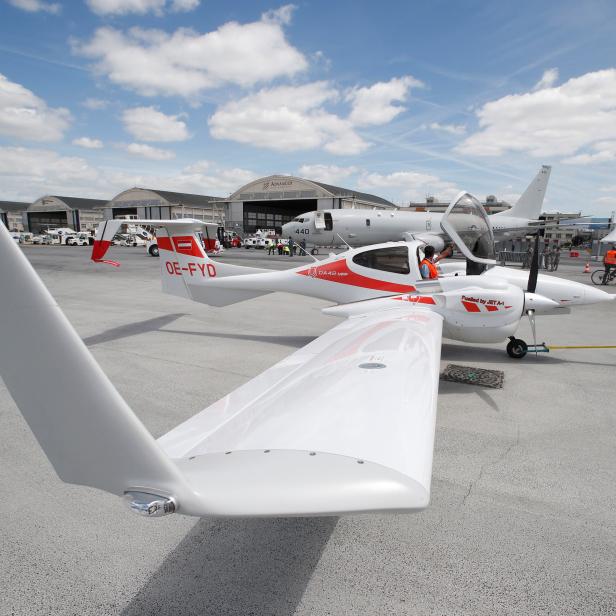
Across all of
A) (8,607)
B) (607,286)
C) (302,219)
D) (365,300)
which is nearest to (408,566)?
(8,607)

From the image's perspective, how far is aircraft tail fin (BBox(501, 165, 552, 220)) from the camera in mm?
28408

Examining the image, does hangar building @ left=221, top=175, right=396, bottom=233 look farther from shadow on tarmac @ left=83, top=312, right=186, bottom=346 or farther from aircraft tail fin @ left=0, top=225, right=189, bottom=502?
aircraft tail fin @ left=0, top=225, right=189, bottom=502

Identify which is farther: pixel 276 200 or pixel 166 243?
pixel 276 200

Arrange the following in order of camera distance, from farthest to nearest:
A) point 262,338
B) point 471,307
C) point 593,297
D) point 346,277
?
1. point 262,338
2. point 346,277
3. point 593,297
4. point 471,307

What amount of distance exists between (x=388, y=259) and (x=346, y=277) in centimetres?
90

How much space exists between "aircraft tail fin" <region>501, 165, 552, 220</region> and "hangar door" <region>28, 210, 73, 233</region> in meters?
98.9

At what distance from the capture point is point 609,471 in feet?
12.4

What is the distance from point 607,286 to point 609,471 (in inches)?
713

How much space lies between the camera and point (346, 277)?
7.77 metres

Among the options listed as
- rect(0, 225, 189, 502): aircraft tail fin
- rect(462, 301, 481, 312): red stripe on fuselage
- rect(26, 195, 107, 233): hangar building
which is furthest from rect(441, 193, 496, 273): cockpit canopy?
rect(26, 195, 107, 233): hangar building

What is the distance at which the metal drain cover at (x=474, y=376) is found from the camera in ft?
19.6

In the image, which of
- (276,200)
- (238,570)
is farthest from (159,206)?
(238,570)

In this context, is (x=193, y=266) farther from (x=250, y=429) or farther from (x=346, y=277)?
(x=250, y=429)

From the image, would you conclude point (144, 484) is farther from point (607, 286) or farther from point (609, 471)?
point (607, 286)
